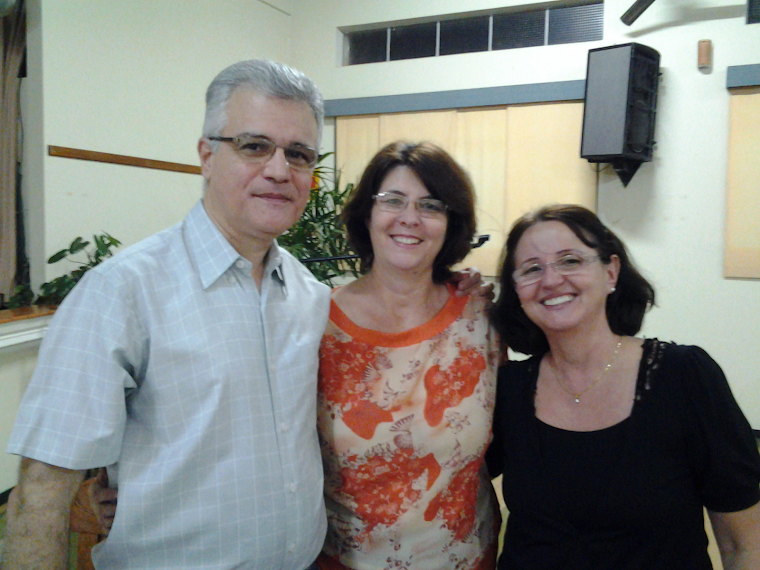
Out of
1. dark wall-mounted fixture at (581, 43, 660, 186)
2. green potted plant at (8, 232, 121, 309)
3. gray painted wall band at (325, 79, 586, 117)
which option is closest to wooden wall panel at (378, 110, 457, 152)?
gray painted wall band at (325, 79, 586, 117)

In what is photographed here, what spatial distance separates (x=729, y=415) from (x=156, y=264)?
127cm

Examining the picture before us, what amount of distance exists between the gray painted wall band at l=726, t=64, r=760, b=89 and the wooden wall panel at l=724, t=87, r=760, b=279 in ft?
0.26

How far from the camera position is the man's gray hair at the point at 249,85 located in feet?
3.76

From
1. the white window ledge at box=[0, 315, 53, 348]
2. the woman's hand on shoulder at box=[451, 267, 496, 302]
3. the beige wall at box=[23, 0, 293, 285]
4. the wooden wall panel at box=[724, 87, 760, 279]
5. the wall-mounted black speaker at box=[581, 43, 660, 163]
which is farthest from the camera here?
the wooden wall panel at box=[724, 87, 760, 279]

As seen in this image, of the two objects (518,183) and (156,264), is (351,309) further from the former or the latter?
(518,183)

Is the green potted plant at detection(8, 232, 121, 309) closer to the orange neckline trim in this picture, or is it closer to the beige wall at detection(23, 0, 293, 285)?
the beige wall at detection(23, 0, 293, 285)

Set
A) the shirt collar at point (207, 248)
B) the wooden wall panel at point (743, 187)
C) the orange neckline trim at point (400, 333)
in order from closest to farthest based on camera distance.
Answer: the shirt collar at point (207, 248)
the orange neckline trim at point (400, 333)
the wooden wall panel at point (743, 187)

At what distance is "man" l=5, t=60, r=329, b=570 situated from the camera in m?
0.93

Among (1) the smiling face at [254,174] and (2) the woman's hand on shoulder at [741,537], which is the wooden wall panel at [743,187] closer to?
(2) the woman's hand on shoulder at [741,537]

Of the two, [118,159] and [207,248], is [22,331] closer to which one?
[118,159]

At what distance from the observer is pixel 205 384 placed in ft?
3.48

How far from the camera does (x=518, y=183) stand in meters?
4.81

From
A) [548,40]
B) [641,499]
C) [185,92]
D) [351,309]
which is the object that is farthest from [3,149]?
[548,40]

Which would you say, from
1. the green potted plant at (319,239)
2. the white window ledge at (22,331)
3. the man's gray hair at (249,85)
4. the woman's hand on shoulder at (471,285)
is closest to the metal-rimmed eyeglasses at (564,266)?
the woman's hand on shoulder at (471,285)
